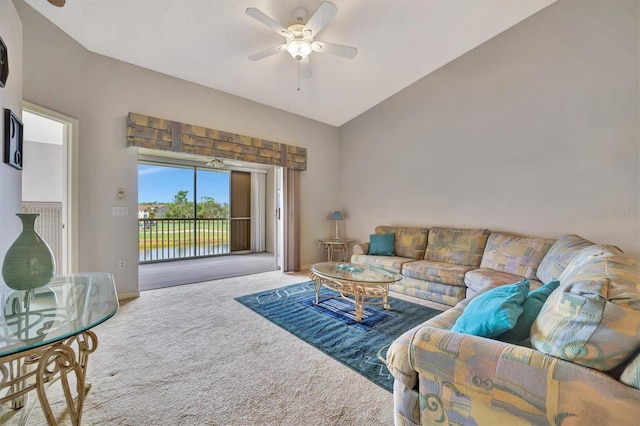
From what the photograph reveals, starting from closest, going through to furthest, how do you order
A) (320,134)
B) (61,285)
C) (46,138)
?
(61,285) → (46,138) → (320,134)

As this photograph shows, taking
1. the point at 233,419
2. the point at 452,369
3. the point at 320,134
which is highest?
the point at 320,134

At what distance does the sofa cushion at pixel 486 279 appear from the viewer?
2611 mm

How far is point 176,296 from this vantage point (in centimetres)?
344

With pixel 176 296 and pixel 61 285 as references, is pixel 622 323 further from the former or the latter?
pixel 176 296

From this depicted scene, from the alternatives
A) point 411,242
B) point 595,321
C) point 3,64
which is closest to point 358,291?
point 411,242

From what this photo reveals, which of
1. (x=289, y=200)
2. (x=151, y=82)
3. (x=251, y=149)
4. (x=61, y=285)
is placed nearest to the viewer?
(x=61, y=285)

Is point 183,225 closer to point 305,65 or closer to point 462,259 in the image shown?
point 305,65

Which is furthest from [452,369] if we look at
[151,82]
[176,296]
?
[151,82]

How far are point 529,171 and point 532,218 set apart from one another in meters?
0.58

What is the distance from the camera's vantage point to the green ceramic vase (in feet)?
4.41

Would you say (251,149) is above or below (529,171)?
above

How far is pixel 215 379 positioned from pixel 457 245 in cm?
324

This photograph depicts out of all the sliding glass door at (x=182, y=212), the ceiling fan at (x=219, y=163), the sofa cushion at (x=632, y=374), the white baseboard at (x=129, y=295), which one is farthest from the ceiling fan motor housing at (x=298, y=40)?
the sliding glass door at (x=182, y=212)

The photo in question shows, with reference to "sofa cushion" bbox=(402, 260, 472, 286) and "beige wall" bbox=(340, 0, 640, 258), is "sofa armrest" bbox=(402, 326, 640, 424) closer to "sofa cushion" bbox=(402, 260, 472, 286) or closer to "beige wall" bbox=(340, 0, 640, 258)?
"sofa cushion" bbox=(402, 260, 472, 286)
